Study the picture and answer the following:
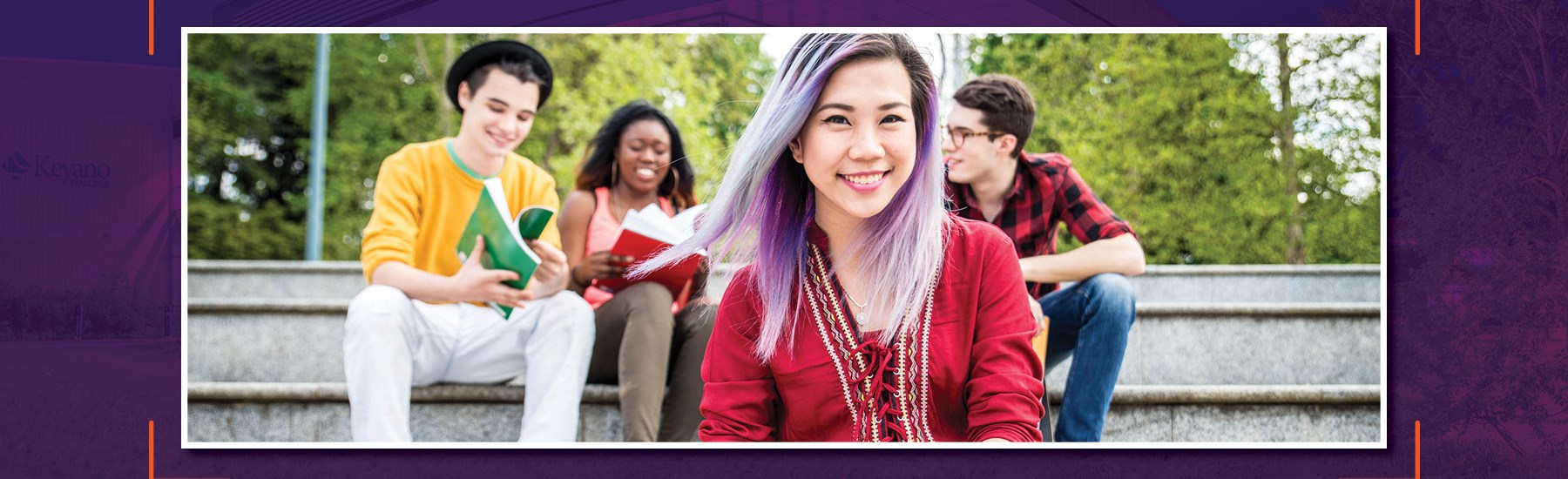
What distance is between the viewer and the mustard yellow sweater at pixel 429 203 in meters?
3.06

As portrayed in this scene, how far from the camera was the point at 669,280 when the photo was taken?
308 cm

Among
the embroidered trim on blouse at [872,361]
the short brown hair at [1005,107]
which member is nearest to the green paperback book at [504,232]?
the embroidered trim on blouse at [872,361]

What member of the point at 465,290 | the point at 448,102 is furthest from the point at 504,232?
the point at 448,102

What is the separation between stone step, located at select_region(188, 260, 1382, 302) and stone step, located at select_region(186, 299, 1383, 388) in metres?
0.66

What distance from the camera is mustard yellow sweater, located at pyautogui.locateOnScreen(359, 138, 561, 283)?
306 cm

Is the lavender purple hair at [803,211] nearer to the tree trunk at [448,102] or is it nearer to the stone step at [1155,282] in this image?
the stone step at [1155,282]

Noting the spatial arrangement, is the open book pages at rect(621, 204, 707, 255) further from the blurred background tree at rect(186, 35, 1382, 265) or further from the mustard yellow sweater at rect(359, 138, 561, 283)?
the mustard yellow sweater at rect(359, 138, 561, 283)

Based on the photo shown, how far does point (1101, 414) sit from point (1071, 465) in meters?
0.13

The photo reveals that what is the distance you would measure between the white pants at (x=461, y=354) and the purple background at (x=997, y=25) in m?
0.09

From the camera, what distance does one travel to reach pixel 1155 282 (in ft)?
15.9

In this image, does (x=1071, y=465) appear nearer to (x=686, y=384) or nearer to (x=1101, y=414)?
(x=1101, y=414)

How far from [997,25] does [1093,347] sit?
0.76 metres

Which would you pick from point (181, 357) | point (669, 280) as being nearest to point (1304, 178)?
point (669, 280)
